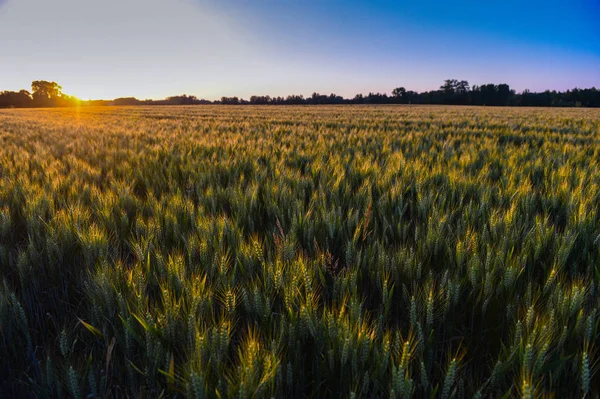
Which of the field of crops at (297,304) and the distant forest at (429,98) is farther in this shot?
the distant forest at (429,98)

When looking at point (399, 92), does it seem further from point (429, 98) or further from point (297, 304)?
point (297, 304)

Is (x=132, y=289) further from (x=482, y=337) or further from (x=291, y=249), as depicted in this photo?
(x=482, y=337)

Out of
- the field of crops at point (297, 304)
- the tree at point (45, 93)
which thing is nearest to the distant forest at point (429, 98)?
the tree at point (45, 93)

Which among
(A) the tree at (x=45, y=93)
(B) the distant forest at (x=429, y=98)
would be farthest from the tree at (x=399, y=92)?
(A) the tree at (x=45, y=93)

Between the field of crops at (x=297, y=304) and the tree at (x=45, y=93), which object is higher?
the tree at (x=45, y=93)

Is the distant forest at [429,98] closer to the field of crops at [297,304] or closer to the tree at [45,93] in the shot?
the tree at [45,93]

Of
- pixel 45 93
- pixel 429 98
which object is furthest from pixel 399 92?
pixel 45 93

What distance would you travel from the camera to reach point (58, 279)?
1370mm

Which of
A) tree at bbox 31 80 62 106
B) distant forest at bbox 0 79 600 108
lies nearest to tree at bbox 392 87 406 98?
distant forest at bbox 0 79 600 108

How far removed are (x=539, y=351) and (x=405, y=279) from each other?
504mm

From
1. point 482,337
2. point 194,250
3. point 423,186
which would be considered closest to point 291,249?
point 194,250

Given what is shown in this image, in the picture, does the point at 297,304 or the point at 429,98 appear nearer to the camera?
the point at 297,304

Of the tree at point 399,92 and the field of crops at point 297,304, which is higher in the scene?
the tree at point 399,92

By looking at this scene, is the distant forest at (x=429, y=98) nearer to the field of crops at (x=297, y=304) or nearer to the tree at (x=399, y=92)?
the tree at (x=399, y=92)
